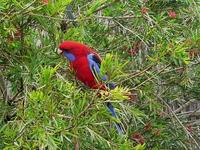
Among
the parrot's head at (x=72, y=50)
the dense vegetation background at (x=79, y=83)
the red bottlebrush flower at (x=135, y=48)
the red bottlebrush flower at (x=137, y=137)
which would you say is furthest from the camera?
the red bottlebrush flower at (x=135, y=48)

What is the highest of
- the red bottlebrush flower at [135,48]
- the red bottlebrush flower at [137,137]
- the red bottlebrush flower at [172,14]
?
the red bottlebrush flower at [172,14]

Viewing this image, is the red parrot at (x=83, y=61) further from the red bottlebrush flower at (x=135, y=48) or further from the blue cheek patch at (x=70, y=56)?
the red bottlebrush flower at (x=135, y=48)

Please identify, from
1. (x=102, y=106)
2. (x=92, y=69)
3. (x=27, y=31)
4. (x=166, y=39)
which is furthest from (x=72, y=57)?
(x=102, y=106)

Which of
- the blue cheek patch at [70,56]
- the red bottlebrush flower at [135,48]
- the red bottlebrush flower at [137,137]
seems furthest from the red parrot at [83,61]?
the red bottlebrush flower at [135,48]

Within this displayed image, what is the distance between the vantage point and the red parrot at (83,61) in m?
2.05

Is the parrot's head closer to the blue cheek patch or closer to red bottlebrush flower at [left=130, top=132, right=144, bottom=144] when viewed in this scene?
the blue cheek patch

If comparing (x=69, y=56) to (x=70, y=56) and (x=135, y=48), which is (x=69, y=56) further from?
(x=135, y=48)

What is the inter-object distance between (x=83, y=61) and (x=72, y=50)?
5.4 inches

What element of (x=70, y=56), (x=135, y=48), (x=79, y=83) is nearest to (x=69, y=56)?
(x=70, y=56)

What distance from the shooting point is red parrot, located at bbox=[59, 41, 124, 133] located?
2.05m

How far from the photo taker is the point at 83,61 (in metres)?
2.17

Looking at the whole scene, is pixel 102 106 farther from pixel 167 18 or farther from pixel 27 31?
pixel 167 18

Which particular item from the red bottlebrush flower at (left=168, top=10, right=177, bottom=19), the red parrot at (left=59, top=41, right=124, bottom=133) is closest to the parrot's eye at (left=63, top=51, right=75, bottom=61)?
the red parrot at (left=59, top=41, right=124, bottom=133)

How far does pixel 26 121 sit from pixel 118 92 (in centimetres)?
32
